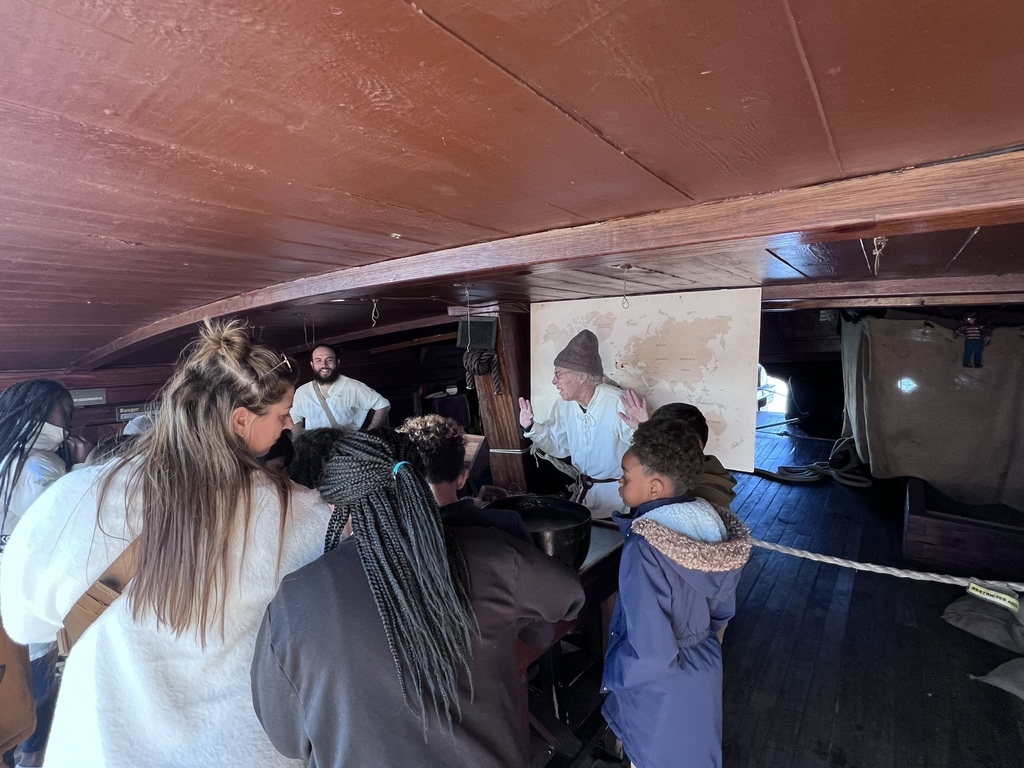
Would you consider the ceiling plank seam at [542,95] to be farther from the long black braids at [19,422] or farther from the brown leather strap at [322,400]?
the brown leather strap at [322,400]

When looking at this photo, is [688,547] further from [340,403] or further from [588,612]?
[340,403]

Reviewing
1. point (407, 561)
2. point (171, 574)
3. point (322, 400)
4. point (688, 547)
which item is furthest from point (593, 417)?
point (171, 574)

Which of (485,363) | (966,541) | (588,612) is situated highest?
(485,363)

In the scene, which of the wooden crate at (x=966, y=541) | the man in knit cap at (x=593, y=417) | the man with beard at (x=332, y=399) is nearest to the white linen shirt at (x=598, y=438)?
the man in knit cap at (x=593, y=417)

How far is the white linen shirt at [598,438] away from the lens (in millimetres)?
2945

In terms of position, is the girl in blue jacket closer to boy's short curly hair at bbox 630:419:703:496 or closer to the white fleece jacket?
boy's short curly hair at bbox 630:419:703:496

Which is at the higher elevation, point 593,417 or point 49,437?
point 49,437

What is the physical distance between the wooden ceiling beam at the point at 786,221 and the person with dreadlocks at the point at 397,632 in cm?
71

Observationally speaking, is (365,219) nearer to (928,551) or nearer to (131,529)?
(131,529)

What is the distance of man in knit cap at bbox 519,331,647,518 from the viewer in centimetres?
287

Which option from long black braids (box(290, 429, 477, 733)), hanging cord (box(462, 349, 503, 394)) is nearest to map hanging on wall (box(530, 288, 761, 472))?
hanging cord (box(462, 349, 503, 394))

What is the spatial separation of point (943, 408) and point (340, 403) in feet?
17.5

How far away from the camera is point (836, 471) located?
595cm

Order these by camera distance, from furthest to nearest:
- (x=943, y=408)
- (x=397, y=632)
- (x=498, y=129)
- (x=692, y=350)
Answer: (x=943, y=408)
(x=692, y=350)
(x=397, y=632)
(x=498, y=129)
